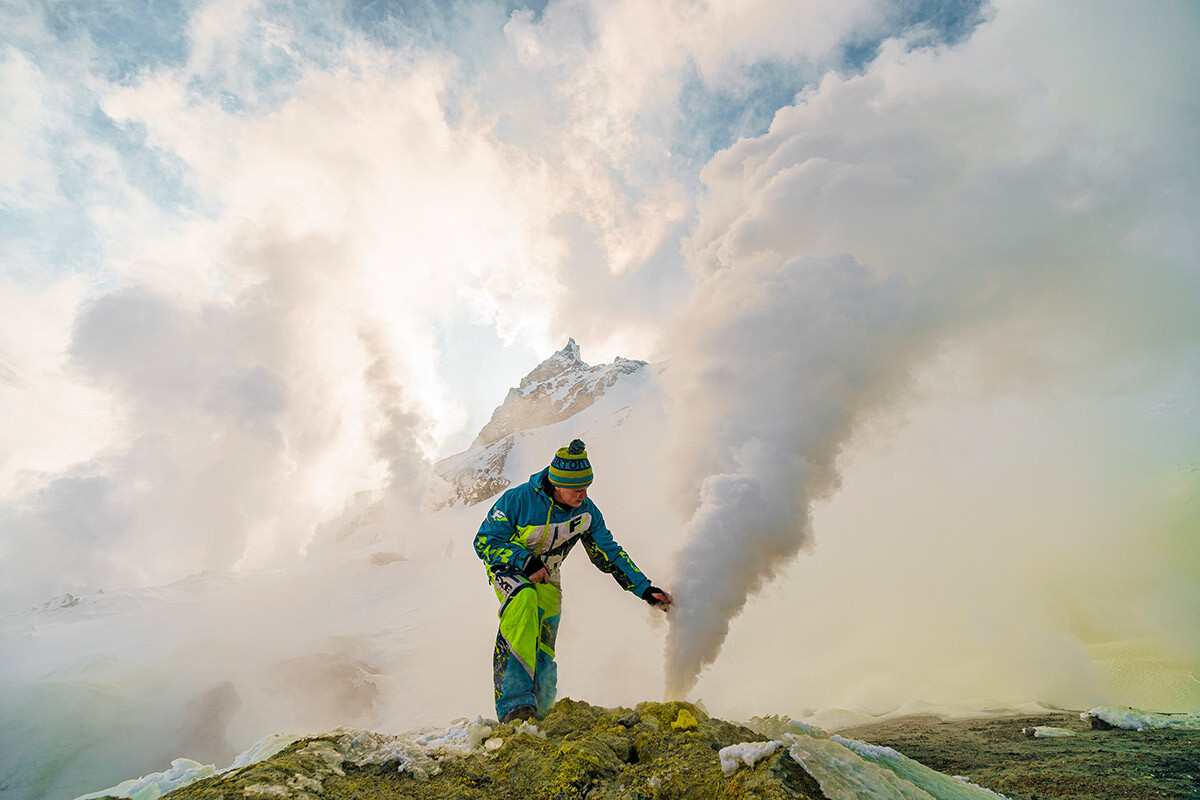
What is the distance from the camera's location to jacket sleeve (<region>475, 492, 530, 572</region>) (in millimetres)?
3289

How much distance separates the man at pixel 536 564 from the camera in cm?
299

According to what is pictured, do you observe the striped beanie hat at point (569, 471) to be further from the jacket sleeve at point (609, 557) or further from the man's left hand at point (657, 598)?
the man's left hand at point (657, 598)

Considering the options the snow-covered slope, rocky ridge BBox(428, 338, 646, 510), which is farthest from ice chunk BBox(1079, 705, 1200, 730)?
rocky ridge BBox(428, 338, 646, 510)

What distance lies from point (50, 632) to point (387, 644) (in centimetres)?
1951

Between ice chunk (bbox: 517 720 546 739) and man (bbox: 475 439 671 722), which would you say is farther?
man (bbox: 475 439 671 722)

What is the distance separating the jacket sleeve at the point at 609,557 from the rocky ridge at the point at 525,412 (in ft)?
208

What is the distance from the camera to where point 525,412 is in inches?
4011

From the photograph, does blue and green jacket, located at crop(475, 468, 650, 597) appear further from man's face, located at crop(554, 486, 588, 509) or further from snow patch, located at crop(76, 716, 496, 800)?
snow patch, located at crop(76, 716, 496, 800)

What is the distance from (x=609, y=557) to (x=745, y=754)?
2749 mm

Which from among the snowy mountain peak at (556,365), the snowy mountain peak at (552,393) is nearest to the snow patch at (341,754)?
the snowy mountain peak at (552,393)

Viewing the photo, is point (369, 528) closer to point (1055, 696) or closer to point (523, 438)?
point (523, 438)

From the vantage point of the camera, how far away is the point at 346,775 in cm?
172

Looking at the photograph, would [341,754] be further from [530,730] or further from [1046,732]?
[1046,732]

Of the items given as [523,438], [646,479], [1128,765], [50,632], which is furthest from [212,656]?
[523,438]
